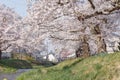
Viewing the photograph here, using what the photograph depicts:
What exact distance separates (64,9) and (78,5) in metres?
0.97

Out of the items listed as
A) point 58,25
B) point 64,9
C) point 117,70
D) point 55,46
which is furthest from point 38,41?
point 117,70

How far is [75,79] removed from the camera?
10805 mm

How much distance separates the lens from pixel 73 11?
14.8m

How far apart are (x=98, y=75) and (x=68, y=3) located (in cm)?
412

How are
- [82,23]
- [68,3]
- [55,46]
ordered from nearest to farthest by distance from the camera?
1. [68,3]
2. [82,23]
3. [55,46]

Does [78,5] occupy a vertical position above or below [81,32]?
above

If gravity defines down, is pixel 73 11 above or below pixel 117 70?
above

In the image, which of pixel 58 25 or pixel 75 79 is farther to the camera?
pixel 58 25


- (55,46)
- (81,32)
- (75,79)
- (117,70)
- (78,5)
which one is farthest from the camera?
(55,46)

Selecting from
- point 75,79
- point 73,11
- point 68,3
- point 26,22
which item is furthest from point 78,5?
point 75,79

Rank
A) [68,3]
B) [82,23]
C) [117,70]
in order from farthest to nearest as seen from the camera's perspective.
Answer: [82,23], [68,3], [117,70]

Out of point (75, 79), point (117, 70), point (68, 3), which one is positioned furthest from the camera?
point (68, 3)

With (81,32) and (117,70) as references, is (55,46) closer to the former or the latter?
(81,32)

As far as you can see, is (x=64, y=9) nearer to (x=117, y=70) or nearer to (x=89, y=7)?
(x=89, y=7)
